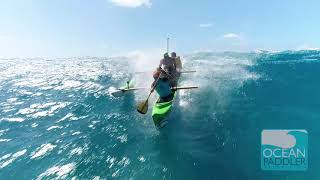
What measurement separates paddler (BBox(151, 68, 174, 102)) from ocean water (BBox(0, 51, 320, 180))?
1990 millimetres

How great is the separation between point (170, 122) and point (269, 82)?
22453 mm

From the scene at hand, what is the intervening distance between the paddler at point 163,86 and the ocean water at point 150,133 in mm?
1990

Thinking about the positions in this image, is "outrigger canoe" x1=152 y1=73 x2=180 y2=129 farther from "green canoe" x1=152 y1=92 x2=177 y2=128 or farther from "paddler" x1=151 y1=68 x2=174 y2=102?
"paddler" x1=151 y1=68 x2=174 y2=102

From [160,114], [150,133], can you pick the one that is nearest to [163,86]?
[160,114]

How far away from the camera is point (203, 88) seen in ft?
116

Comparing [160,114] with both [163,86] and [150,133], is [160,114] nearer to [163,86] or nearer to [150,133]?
[150,133]

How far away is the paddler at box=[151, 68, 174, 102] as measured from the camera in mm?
23578

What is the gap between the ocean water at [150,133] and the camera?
17.3 meters

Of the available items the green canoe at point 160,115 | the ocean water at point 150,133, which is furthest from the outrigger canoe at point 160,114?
the ocean water at point 150,133

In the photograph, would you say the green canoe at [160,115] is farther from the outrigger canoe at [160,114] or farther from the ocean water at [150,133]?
the ocean water at [150,133]

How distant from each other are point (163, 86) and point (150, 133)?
4.36m

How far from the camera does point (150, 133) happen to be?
22281mm

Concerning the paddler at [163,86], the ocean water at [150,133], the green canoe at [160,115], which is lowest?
the ocean water at [150,133]

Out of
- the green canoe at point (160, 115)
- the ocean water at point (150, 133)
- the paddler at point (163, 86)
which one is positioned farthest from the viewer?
the paddler at point (163, 86)
